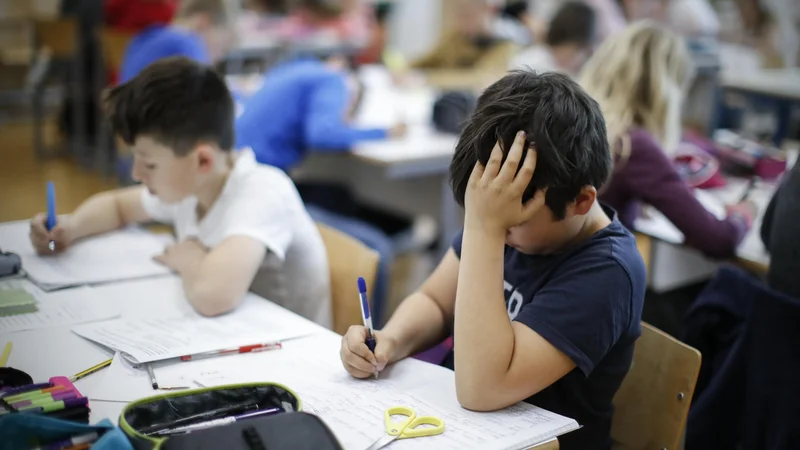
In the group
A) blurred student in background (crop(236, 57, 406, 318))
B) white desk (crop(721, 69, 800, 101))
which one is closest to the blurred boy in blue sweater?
blurred student in background (crop(236, 57, 406, 318))

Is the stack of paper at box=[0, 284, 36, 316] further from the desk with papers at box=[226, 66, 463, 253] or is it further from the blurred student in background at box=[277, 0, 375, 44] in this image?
the blurred student in background at box=[277, 0, 375, 44]

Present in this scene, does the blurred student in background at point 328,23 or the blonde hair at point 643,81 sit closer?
the blonde hair at point 643,81

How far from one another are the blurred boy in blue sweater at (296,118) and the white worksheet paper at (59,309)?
122cm

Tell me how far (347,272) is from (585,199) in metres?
0.74

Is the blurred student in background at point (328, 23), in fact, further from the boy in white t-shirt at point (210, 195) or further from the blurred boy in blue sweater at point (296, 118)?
the boy in white t-shirt at point (210, 195)

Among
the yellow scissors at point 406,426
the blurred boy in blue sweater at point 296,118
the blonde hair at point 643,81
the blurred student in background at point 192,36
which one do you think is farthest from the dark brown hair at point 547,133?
the blurred student in background at point 192,36

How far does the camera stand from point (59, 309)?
1520mm

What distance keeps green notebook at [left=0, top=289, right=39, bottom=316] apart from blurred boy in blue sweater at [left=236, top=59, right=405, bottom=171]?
4.19 ft

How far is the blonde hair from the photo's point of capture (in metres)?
2.20

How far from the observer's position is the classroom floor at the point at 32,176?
443 centimetres

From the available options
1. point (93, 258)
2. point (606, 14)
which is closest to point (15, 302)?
point (93, 258)

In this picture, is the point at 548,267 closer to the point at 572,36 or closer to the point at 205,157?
the point at 205,157

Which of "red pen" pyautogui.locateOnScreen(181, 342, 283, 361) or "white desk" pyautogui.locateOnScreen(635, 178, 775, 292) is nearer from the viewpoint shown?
"red pen" pyautogui.locateOnScreen(181, 342, 283, 361)

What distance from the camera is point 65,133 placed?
6129 millimetres
